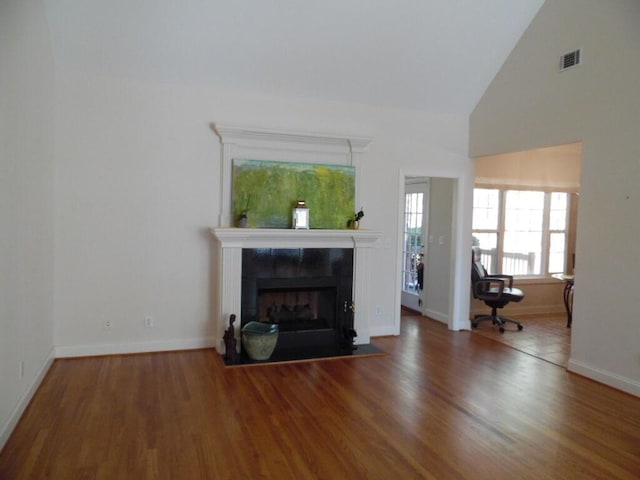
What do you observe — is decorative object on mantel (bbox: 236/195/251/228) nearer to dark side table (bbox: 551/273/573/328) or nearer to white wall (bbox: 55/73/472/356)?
white wall (bbox: 55/73/472/356)

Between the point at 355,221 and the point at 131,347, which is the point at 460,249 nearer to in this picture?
the point at 355,221

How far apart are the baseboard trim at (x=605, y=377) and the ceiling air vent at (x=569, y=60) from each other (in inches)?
111

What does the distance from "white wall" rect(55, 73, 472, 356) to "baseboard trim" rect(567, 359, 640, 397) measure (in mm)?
3616

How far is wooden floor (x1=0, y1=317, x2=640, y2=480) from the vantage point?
264cm

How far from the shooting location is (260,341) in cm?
440

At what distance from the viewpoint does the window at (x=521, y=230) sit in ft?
22.5

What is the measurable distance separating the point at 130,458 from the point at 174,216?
253cm

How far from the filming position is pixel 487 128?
18.3 feet

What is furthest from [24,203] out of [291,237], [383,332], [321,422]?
[383,332]

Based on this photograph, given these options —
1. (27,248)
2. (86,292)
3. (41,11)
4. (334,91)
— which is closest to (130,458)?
(27,248)

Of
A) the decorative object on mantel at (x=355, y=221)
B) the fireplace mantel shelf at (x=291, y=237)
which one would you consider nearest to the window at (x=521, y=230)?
the decorative object on mantel at (x=355, y=221)

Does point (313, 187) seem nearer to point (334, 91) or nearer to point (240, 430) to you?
point (334, 91)

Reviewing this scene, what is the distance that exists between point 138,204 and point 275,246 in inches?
55.6

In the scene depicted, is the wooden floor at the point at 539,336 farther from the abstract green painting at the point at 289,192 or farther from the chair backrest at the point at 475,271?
the abstract green painting at the point at 289,192
